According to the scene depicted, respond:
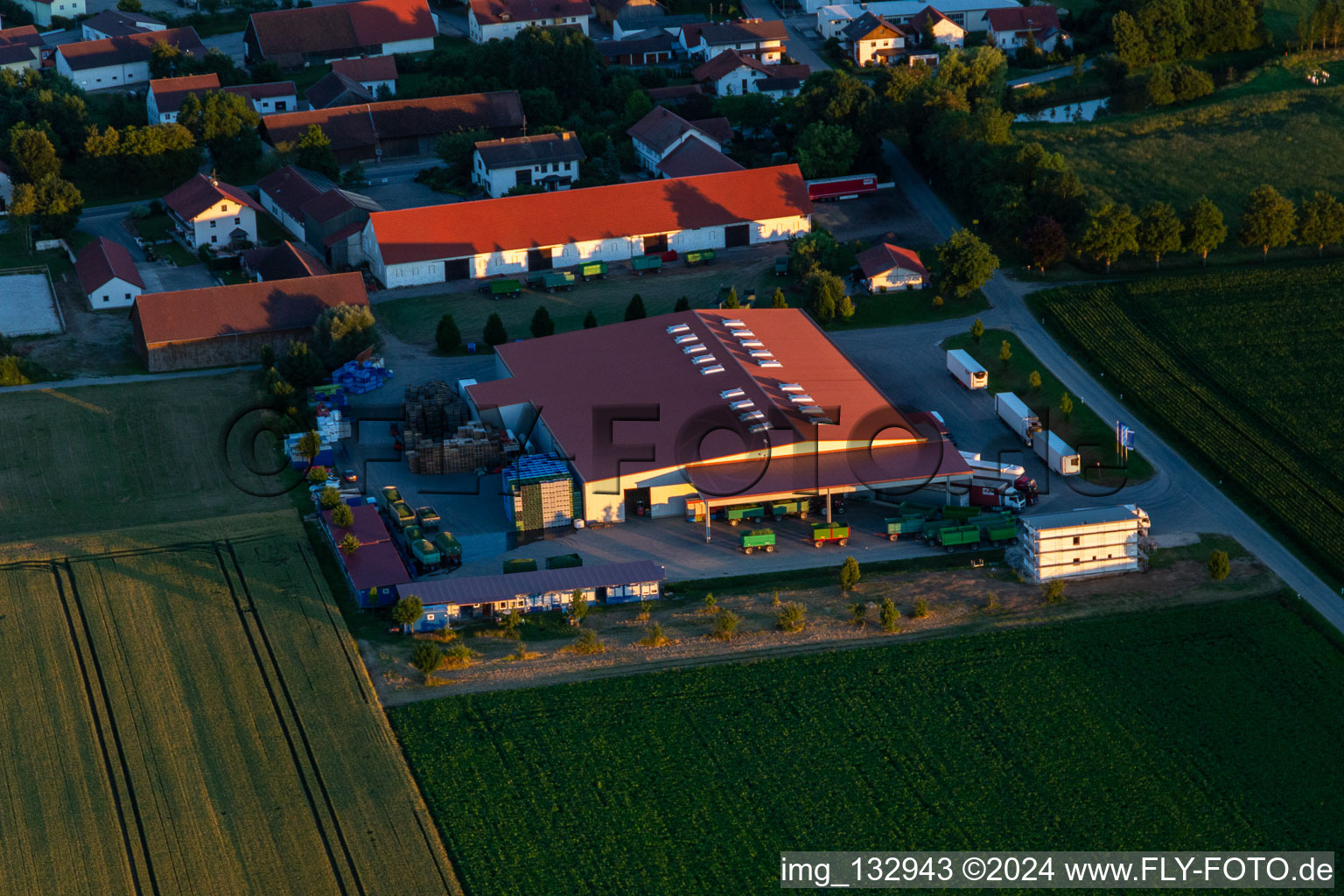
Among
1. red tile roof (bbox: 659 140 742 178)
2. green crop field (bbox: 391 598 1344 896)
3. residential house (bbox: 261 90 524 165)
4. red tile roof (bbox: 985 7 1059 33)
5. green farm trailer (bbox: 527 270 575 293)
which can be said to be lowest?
green crop field (bbox: 391 598 1344 896)

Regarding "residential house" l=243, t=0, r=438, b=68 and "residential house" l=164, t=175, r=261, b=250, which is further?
"residential house" l=243, t=0, r=438, b=68

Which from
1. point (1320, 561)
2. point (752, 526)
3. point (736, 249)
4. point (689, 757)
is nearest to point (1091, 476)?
point (1320, 561)

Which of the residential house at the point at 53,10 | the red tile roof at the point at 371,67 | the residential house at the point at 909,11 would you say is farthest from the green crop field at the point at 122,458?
the residential house at the point at 53,10

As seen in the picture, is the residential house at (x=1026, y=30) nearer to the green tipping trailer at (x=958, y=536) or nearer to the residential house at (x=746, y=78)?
the residential house at (x=746, y=78)

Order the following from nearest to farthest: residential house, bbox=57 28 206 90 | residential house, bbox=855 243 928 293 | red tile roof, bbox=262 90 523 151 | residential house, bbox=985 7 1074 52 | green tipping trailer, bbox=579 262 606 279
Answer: residential house, bbox=855 243 928 293 → green tipping trailer, bbox=579 262 606 279 → red tile roof, bbox=262 90 523 151 → residential house, bbox=57 28 206 90 → residential house, bbox=985 7 1074 52

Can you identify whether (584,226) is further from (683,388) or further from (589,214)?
(683,388)

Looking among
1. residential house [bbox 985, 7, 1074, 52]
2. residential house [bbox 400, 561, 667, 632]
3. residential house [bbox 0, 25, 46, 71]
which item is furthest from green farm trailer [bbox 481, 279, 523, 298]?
residential house [bbox 985, 7, 1074, 52]

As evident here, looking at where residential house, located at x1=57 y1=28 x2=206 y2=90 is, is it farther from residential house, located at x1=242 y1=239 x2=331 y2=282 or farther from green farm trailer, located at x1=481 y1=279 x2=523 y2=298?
green farm trailer, located at x1=481 y1=279 x2=523 y2=298
